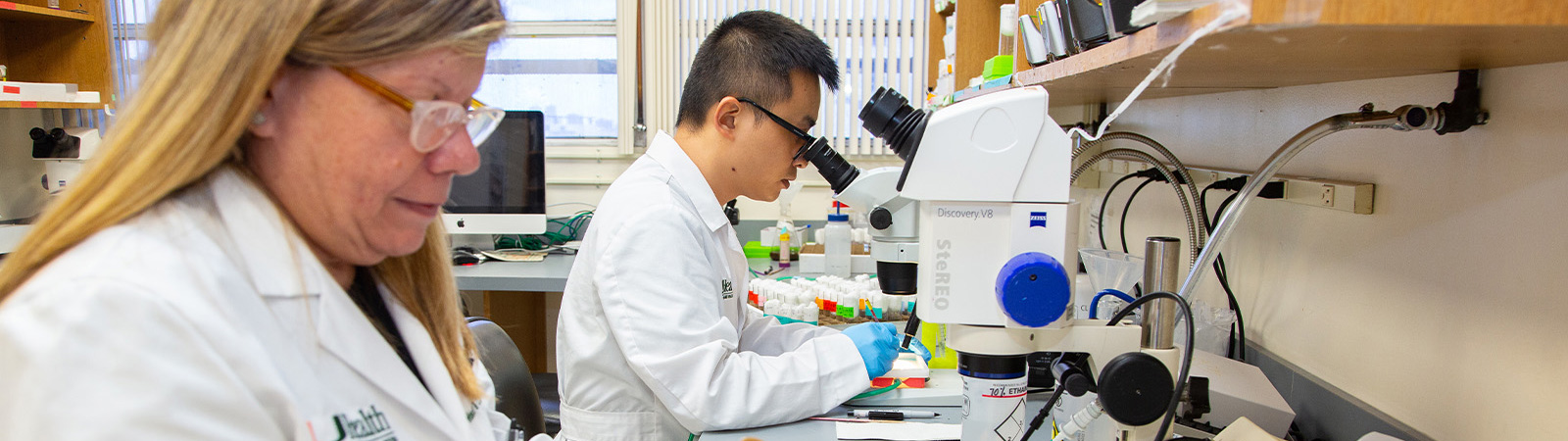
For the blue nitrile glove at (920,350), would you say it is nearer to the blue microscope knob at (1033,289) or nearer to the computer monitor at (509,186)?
the blue microscope knob at (1033,289)

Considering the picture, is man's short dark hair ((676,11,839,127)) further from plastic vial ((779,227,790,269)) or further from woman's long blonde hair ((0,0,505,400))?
plastic vial ((779,227,790,269))

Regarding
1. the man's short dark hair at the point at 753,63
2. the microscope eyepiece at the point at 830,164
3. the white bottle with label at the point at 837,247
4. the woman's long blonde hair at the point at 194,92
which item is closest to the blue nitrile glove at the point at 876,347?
the microscope eyepiece at the point at 830,164

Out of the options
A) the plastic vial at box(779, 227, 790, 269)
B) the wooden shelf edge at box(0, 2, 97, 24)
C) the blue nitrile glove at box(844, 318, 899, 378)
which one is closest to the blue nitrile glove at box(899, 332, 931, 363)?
the blue nitrile glove at box(844, 318, 899, 378)

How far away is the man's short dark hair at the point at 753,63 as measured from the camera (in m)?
1.38

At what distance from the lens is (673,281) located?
1180 mm

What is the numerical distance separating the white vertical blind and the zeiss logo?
8.42 feet

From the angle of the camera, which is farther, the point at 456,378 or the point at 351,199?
the point at 456,378

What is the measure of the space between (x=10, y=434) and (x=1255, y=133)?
144 cm

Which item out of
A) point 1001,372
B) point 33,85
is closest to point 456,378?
point 1001,372

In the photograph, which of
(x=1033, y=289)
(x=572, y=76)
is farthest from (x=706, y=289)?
(x=572, y=76)

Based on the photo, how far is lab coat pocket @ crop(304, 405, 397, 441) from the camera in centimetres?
62

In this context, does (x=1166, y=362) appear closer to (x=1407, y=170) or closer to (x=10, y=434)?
(x=1407, y=170)

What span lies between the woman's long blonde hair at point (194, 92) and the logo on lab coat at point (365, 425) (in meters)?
0.20

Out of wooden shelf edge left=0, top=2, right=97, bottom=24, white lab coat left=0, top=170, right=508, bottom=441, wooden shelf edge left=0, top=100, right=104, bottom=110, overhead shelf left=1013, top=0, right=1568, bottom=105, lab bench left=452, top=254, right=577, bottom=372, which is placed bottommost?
lab bench left=452, top=254, right=577, bottom=372
